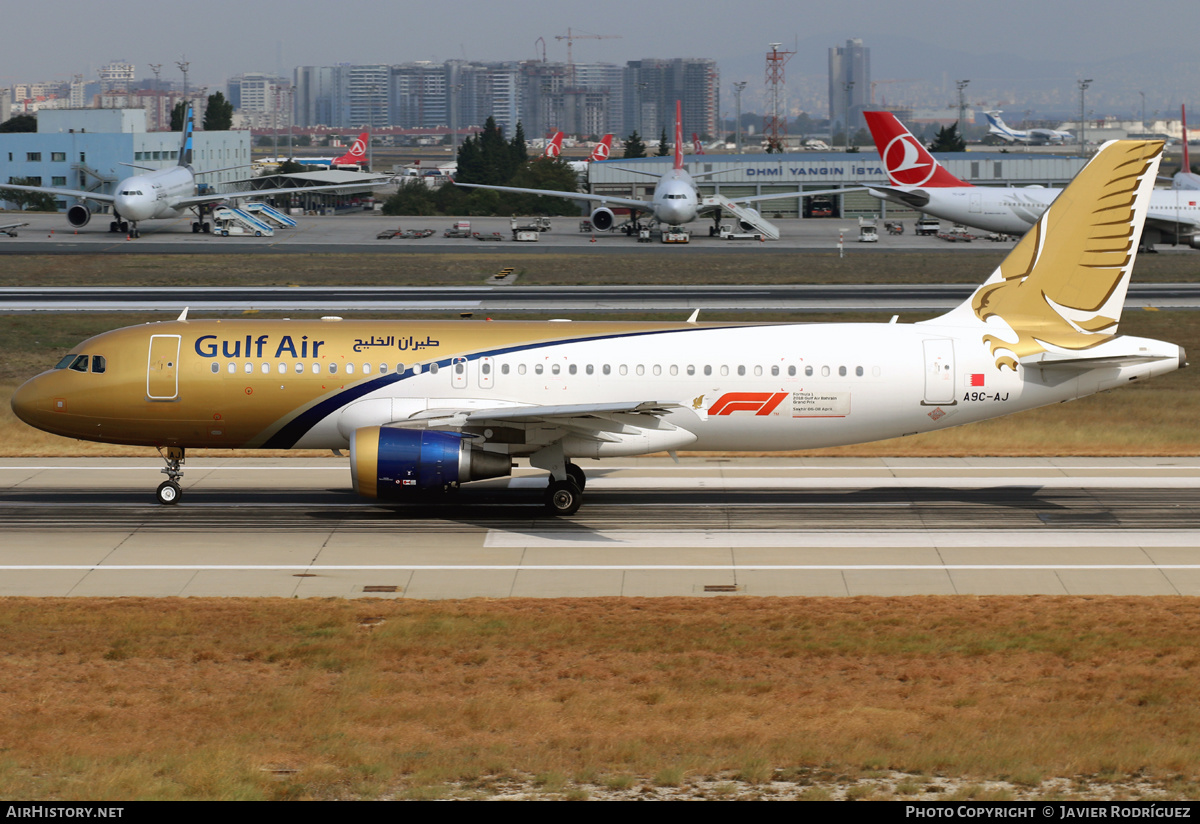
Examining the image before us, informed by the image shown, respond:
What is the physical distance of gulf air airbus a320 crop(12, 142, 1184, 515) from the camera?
32094mm

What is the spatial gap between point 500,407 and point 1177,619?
16215 mm

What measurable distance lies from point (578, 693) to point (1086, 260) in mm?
21298

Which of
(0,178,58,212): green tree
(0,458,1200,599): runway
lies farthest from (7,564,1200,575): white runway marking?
(0,178,58,212): green tree

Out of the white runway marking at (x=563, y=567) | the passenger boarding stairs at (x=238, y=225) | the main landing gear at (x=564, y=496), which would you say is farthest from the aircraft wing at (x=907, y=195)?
the white runway marking at (x=563, y=567)

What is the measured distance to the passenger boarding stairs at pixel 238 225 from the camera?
121 m

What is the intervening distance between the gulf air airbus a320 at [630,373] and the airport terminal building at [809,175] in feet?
418

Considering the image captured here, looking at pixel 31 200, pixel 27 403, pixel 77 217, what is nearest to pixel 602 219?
pixel 77 217

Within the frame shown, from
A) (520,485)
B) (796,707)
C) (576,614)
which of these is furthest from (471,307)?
(796,707)

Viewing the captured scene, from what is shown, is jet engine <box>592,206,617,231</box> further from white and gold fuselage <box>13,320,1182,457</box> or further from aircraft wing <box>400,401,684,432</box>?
aircraft wing <box>400,401,684,432</box>

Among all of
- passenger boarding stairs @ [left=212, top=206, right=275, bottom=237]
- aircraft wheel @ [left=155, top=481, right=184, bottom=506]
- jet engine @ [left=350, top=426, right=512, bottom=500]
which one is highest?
passenger boarding stairs @ [left=212, top=206, right=275, bottom=237]

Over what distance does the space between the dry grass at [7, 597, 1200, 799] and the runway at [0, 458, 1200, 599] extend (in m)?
1.99

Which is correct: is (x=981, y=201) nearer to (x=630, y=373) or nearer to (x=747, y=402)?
(x=747, y=402)

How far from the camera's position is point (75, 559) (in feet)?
92.1

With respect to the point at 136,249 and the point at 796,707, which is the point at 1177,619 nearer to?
the point at 796,707
